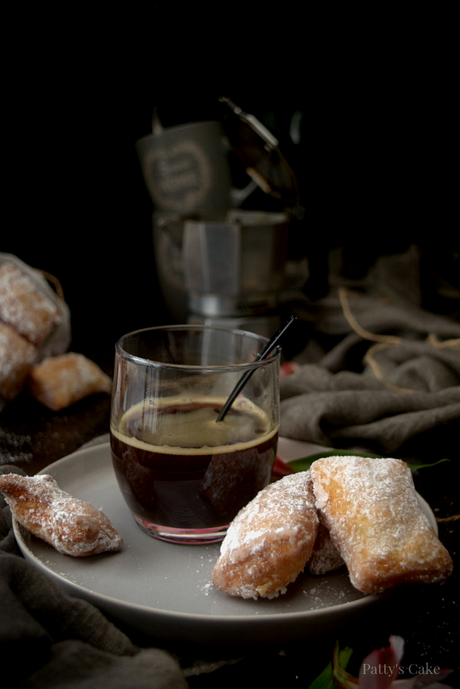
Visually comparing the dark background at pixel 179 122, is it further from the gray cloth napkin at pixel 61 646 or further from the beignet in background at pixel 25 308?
the gray cloth napkin at pixel 61 646

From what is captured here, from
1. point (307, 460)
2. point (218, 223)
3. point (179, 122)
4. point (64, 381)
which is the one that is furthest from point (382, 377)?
point (179, 122)

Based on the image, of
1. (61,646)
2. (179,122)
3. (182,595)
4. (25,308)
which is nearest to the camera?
(61,646)

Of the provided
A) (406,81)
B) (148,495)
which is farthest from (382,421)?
(406,81)

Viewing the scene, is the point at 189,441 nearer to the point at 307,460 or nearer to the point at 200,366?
the point at 200,366

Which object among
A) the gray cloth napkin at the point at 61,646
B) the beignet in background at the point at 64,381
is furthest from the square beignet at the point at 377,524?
the beignet in background at the point at 64,381

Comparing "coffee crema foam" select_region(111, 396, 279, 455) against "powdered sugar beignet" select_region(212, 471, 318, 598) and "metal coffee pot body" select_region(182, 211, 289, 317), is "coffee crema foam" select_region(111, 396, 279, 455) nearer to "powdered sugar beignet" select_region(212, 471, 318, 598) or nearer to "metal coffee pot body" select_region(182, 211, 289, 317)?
"powdered sugar beignet" select_region(212, 471, 318, 598)

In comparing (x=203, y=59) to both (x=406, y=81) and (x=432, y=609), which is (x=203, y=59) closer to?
(x=406, y=81)

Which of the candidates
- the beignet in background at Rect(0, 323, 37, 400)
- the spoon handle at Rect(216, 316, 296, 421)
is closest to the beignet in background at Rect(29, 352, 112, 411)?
the beignet in background at Rect(0, 323, 37, 400)
